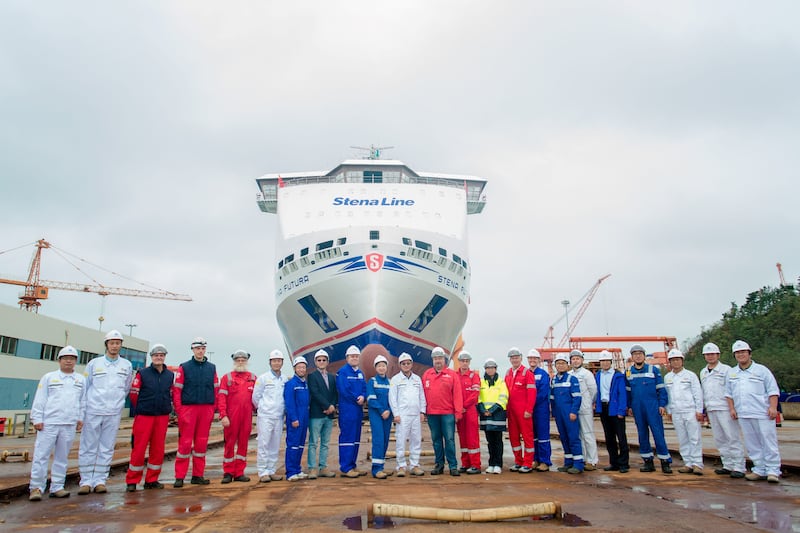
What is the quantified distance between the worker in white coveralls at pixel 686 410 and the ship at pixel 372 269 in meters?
8.18

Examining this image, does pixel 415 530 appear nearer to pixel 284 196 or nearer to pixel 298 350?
pixel 298 350

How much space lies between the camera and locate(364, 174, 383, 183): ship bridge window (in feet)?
71.1

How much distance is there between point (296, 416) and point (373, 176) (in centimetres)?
1602

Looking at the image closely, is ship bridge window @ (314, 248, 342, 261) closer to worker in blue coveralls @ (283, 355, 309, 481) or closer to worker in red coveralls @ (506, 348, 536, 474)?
worker in blue coveralls @ (283, 355, 309, 481)

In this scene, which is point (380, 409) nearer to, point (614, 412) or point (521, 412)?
point (521, 412)

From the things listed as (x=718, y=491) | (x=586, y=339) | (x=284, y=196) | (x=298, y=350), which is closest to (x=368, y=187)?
(x=284, y=196)

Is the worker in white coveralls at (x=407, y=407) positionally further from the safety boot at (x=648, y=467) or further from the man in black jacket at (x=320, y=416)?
the safety boot at (x=648, y=467)

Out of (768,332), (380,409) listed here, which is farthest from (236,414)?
(768,332)

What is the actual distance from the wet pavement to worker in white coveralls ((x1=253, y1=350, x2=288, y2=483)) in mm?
290

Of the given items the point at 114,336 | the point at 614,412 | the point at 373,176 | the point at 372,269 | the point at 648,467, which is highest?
the point at 373,176

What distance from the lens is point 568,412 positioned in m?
7.19

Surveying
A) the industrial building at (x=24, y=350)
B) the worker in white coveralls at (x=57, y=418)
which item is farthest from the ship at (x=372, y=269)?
the industrial building at (x=24, y=350)

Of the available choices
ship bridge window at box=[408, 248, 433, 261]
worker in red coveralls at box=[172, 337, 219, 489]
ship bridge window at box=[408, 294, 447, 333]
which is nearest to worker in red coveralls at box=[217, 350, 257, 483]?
worker in red coveralls at box=[172, 337, 219, 489]

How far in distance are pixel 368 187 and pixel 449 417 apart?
11887 millimetres
